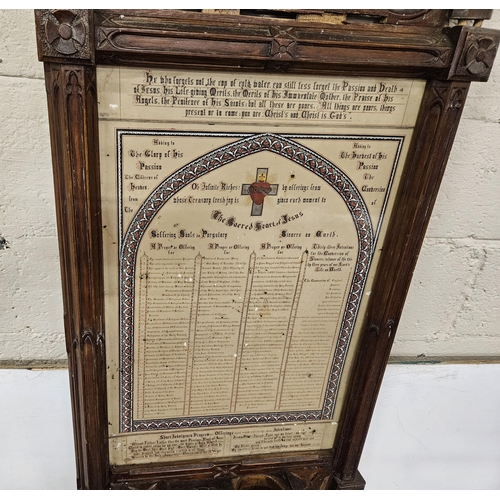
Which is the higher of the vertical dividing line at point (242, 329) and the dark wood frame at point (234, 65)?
the dark wood frame at point (234, 65)

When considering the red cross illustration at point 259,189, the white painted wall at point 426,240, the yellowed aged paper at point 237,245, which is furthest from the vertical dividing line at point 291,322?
the white painted wall at point 426,240

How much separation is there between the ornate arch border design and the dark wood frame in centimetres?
4

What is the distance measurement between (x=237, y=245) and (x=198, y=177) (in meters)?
0.13

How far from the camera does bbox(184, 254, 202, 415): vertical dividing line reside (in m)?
0.79

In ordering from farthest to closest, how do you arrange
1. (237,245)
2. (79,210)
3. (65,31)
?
(237,245) → (79,210) → (65,31)

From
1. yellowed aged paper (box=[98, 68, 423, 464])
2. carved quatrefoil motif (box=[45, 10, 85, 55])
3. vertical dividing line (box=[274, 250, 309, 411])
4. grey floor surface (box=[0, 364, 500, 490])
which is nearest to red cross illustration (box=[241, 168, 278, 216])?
yellowed aged paper (box=[98, 68, 423, 464])

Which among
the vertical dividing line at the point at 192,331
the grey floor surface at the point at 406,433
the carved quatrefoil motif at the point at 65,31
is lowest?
the grey floor surface at the point at 406,433

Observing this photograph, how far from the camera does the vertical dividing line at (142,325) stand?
77 centimetres

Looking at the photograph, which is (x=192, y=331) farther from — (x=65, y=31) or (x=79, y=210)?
(x=65, y=31)

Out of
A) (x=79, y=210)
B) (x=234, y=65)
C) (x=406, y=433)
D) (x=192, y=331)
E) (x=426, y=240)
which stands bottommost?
(x=406, y=433)

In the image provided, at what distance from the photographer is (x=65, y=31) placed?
567mm

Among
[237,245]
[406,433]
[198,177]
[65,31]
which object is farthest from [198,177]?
[406,433]

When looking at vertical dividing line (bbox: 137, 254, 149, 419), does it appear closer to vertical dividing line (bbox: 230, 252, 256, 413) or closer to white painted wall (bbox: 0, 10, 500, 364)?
vertical dividing line (bbox: 230, 252, 256, 413)

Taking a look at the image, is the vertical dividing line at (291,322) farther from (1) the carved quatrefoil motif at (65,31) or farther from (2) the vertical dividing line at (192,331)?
(1) the carved quatrefoil motif at (65,31)
